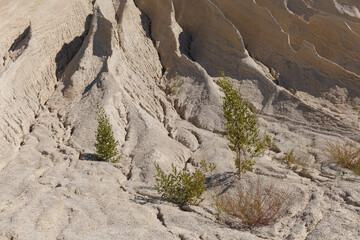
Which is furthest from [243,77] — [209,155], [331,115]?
[209,155]

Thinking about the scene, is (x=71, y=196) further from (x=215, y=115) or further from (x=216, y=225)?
(x=215, y=115)

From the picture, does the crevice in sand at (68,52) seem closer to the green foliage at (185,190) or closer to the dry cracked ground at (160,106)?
the dry cracked ground at (160,106)

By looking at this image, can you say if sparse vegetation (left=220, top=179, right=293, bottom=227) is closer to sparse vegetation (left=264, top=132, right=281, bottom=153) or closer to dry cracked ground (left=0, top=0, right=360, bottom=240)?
dry cracked ground (left=0, top=0, right=360, bottom=240)

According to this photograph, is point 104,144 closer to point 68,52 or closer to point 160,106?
point 160,106

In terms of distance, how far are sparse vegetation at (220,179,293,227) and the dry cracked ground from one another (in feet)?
0.69

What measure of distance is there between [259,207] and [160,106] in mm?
6635

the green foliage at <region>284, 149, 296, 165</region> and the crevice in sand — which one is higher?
the crevice in sand

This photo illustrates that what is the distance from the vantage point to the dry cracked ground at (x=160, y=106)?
644cm

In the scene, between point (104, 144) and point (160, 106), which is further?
point (160, 106)

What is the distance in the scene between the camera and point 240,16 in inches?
608

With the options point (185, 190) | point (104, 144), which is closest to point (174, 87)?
point (104, 144)

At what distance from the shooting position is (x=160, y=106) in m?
12.2

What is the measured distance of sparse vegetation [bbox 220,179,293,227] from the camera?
254 inches

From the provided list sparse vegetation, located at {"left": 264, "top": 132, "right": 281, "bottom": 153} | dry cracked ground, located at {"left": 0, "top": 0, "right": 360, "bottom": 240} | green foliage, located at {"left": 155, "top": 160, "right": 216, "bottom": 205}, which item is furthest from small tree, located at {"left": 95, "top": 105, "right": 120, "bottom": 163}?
sparse vegetation, located at {"left": 264, "top": 132, "right": 281, "bottom": 153}
